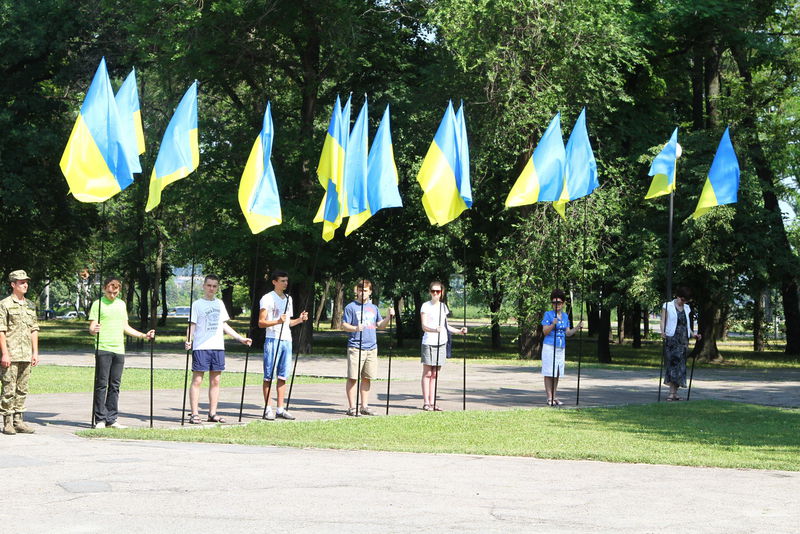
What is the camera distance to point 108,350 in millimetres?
13219

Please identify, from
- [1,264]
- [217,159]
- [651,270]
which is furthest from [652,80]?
[1,264]

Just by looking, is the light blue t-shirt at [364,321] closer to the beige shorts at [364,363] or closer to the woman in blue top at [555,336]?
the beige shorts at [364,363]

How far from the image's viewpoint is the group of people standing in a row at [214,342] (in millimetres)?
12633

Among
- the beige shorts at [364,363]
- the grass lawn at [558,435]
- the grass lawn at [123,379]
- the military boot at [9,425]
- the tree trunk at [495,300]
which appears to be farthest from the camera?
the tree trunk at [495,300]

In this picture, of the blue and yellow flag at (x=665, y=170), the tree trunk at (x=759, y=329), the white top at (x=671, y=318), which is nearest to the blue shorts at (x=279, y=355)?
the white top at (x=671, y=318)

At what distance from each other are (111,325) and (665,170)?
10735mm

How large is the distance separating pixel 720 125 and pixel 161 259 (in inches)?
1289

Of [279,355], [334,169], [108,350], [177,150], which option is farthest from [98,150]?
[279,355]

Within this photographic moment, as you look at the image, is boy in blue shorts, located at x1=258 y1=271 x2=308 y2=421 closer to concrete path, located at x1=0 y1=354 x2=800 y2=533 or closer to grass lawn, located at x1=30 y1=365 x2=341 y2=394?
concrete path, located at x1=0 y1=354 x2=800 y2=533

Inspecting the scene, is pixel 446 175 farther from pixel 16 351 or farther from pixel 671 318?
pixel 16 351

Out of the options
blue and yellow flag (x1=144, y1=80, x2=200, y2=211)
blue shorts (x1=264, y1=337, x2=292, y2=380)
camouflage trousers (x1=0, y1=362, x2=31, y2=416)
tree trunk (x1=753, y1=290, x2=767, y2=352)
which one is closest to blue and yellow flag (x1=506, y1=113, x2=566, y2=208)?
blue shorts (x1=264, y1=337, x2=292, y2=380)

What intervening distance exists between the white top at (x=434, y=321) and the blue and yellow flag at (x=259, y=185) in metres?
2.51

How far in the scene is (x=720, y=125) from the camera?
113 feet

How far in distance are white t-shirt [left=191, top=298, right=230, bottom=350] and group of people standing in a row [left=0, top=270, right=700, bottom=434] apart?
13 mm
